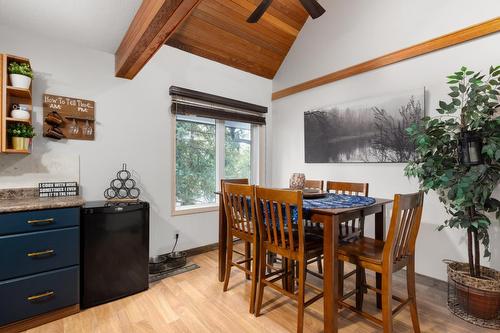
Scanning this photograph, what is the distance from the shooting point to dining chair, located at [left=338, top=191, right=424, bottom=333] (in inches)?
54.9

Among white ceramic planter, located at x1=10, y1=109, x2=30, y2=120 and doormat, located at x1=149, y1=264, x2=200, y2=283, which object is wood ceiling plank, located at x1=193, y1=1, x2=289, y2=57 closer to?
white ceramic planter, located at x1=10, y1=109, x2=30, y2=120

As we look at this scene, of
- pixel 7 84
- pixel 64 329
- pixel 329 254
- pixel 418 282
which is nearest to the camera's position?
pixel 329 254

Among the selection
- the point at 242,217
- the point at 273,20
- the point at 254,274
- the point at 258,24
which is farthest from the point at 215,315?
the point at 273,20

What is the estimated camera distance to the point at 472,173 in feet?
5.66

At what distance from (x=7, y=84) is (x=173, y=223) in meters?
1.99

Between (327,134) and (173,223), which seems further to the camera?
(327,134)

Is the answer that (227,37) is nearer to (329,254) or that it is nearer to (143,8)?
(143,8)

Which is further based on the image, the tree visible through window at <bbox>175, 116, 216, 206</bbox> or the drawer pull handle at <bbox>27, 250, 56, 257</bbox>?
the tree visible through window at <bbox>175, 116, 216, 206</bbox>

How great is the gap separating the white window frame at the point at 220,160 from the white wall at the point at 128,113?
2.6 inches

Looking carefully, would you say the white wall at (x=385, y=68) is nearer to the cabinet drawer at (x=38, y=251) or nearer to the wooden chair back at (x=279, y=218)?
the wooden chair back at (x=279, y=218)

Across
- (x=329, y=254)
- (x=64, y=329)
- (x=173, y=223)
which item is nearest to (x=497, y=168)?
(x=329, y=254)

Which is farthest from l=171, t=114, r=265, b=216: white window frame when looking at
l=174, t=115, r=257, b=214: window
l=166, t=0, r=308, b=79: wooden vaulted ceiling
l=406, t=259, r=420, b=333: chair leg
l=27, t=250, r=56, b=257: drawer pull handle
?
l=406, t=259, r=420, b=333: chair leg

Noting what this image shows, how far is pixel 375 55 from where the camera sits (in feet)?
9.18

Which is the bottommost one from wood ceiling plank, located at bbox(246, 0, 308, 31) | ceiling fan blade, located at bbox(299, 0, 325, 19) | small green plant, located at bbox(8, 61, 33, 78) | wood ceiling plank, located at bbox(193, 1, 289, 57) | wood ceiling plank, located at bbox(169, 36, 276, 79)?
small green plant, located at bbox(8, 61, 33, 78)
